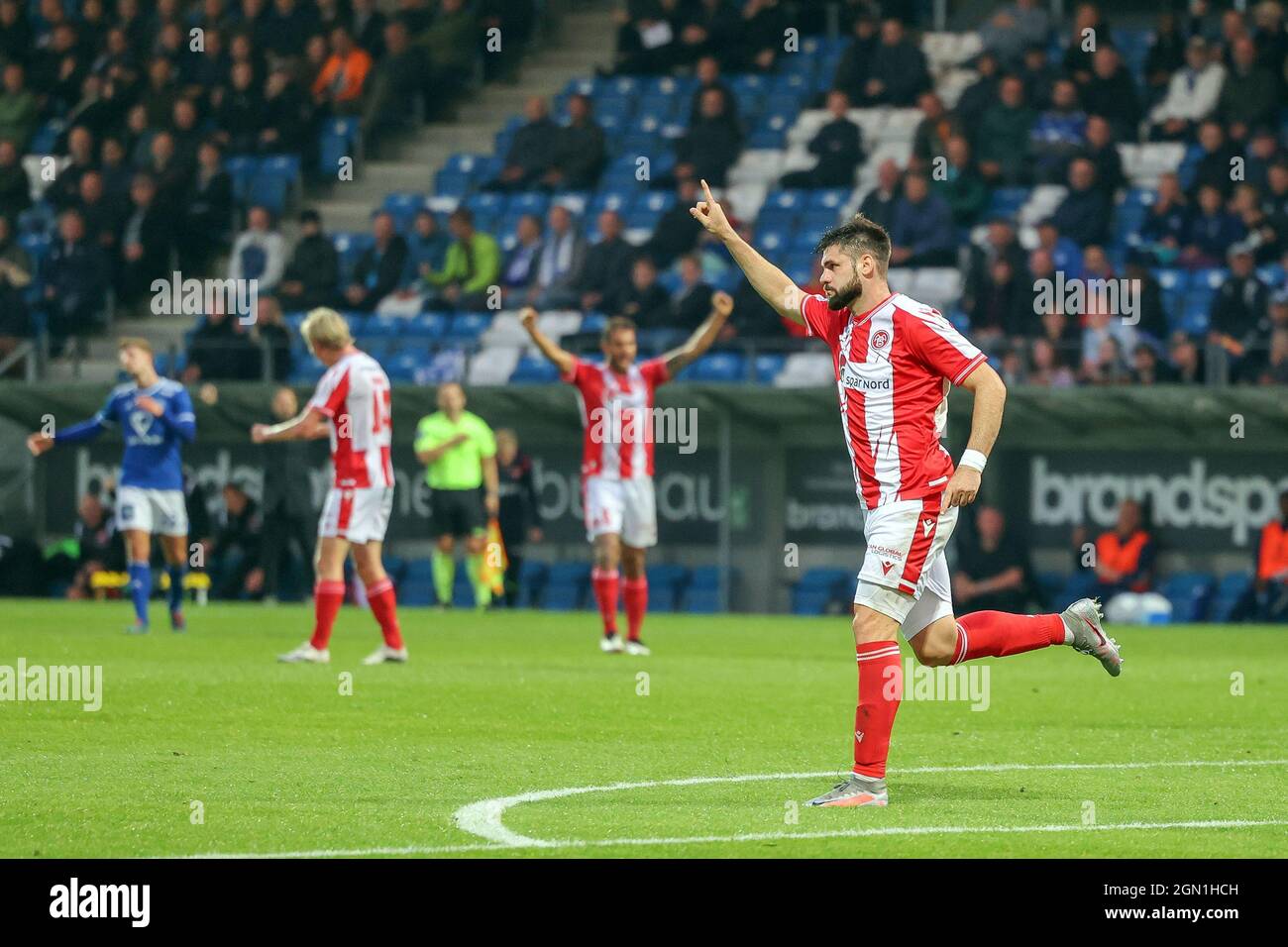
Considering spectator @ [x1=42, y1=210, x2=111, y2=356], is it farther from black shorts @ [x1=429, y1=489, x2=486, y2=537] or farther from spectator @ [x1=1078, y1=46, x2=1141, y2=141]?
spectator @ [x1=1078, y1=46, x2=1141, y2=141]

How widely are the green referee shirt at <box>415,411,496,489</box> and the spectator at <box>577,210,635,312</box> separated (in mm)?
2464

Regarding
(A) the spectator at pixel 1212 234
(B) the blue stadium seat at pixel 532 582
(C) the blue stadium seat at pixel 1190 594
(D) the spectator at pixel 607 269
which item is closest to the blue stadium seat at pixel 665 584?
(B) the blue stadium seat at pixel 532 582

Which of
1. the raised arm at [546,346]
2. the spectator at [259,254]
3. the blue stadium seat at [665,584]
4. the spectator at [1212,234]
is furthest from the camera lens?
the spectator at [259,254]

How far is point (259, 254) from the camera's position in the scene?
27.7 meters

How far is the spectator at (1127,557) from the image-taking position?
21.7 meters

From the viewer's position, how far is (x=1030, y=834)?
742 cm

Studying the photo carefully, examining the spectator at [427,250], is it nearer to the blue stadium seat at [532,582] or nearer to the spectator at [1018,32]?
the blue stadium seat at [532,582]

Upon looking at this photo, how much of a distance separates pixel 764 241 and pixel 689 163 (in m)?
1.57

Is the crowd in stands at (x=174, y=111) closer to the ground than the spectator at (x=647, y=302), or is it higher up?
higher up

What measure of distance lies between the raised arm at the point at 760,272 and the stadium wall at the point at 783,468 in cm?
1304

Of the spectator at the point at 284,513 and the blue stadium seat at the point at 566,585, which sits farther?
the blue stadium seat at the point at 566,585

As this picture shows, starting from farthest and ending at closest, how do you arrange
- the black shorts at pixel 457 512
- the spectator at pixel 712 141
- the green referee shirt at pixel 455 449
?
the spectator at pixel 712 141 < the black shorts at pixel 457 512 < the green referee shirt at pixel 455 449

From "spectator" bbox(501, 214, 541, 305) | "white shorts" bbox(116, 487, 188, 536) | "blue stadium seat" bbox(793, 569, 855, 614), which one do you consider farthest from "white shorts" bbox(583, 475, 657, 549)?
"spectator" bbox(501, 214, 541, 305)
